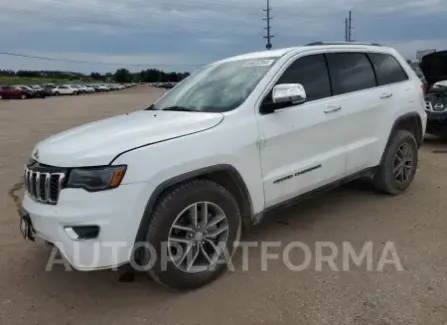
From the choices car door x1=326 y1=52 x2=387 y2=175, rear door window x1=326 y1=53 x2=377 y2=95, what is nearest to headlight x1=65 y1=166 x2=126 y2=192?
car door x1=326 y1=52 x2=387 y2=175

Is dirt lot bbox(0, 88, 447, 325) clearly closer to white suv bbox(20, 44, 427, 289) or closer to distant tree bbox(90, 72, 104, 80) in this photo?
white suv bbox(20, 44, 427, 289)

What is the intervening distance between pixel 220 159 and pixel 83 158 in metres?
0.99

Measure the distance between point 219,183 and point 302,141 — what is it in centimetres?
95

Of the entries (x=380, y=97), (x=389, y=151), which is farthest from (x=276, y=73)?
(x=389, y=151)

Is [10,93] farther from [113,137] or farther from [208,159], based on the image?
[208,159]

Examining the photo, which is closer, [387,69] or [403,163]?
[387,69]

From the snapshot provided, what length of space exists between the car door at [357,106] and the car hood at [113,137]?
1575mm

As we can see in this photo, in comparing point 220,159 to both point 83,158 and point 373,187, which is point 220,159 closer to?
point 83,158

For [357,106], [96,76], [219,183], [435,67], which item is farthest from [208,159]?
[96,76]

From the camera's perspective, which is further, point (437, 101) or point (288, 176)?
point (437, 101)

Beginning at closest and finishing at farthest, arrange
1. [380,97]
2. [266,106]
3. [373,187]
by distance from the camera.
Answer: [266,106]
[380,97]
[373,187]

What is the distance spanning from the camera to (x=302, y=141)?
410 centimetres

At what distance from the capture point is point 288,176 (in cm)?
397

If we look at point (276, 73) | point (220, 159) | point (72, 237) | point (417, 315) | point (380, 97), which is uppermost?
point (276, 73)
